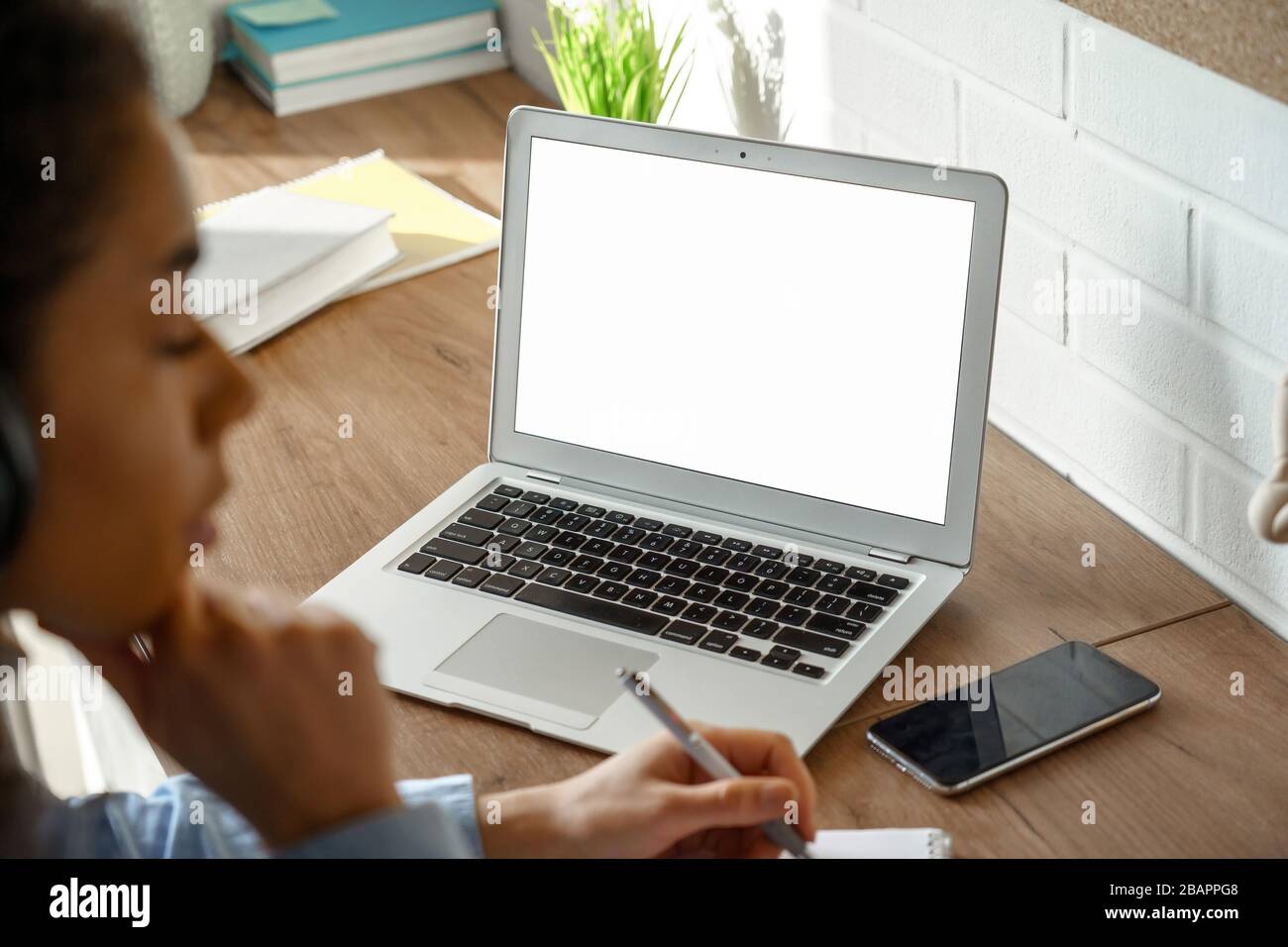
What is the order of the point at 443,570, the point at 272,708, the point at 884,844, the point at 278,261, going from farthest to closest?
1. the point at 278,261
2. the point at 443,570
3. the point at 884,844
4. the point at 272,708

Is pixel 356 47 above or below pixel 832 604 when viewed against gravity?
above

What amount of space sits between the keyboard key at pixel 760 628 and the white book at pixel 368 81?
1.20 m

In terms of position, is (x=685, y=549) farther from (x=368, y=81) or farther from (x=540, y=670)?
(x=368, y=81)

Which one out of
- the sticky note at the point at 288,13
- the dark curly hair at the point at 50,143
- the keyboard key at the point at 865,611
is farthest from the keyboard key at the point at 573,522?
the sticky note at the point at 288,13

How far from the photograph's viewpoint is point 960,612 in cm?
88

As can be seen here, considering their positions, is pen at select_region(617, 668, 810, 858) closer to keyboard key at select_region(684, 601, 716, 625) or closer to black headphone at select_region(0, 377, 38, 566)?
keyboard key at select_region(684, 601, 716, 625)

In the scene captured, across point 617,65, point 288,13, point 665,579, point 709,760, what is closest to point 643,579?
point 665,579

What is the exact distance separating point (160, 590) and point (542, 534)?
467 mm

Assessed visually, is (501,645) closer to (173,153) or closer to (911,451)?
(911,451)

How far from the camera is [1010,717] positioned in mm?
774

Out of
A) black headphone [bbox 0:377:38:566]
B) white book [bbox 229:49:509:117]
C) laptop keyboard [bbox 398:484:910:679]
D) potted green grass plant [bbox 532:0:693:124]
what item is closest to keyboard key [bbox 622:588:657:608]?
laptop keyboard [bbox 398:484:910:679]

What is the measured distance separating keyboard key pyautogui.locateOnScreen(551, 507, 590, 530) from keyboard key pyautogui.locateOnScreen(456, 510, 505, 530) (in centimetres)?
4

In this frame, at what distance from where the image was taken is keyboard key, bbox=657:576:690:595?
2.90ft
